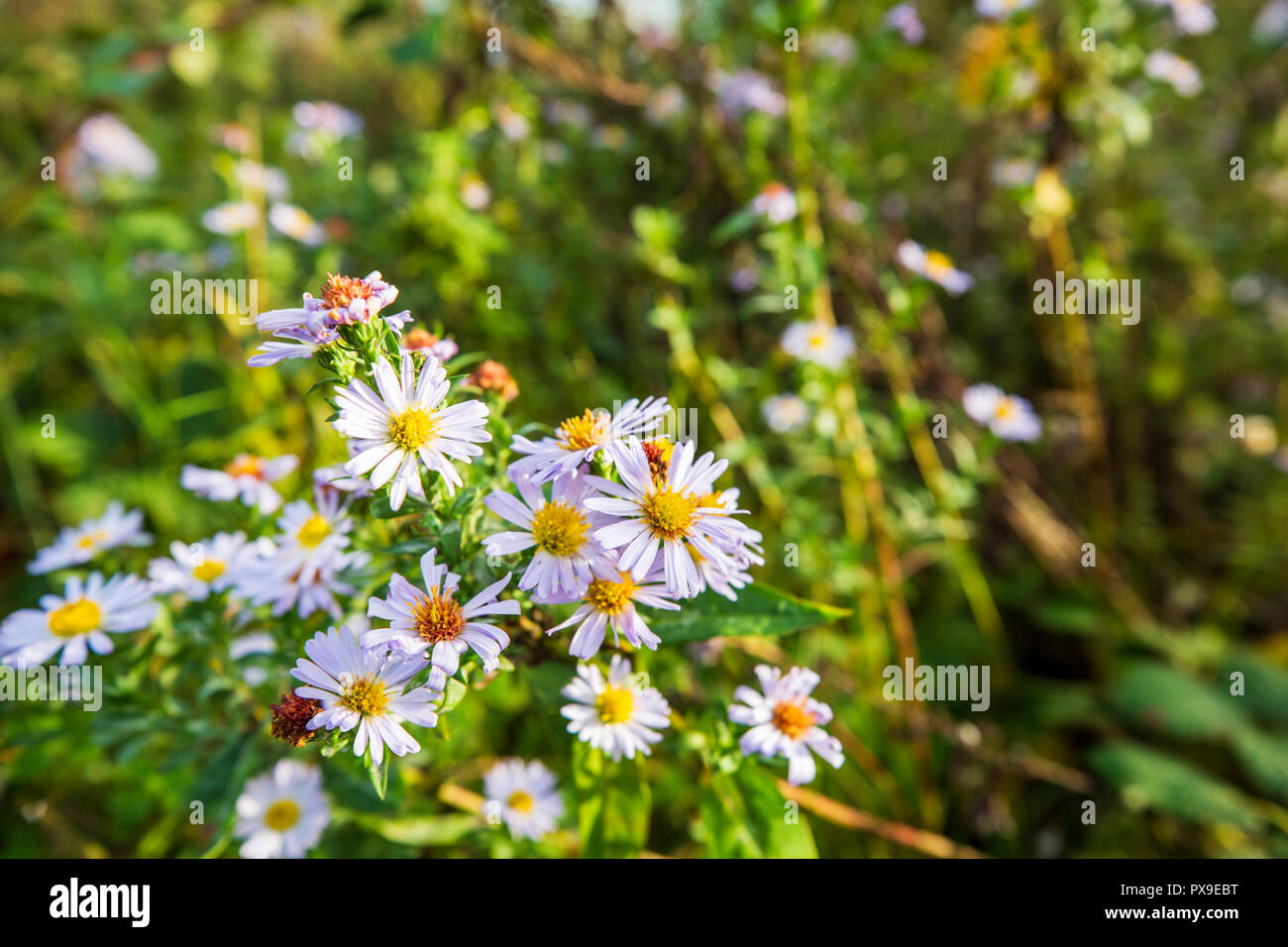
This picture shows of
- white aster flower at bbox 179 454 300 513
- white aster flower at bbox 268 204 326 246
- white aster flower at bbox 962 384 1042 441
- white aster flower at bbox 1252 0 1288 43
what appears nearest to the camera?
white aster flower at bbox 179 454 300 513

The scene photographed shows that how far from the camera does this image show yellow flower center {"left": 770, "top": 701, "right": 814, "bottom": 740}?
714 millimetres

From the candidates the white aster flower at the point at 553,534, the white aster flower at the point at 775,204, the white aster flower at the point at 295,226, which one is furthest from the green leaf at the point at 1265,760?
the white aster flower at the point at 295,226

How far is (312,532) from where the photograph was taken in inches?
30.5

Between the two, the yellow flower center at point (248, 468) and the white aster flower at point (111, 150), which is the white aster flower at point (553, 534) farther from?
the white aster flower at point (111, 150)

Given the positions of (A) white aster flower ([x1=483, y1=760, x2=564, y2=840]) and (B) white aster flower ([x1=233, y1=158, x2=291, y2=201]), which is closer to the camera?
(A) white aster flower ([x1=483, y1=760, x2=564, y2=840])

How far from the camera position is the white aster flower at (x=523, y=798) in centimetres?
96

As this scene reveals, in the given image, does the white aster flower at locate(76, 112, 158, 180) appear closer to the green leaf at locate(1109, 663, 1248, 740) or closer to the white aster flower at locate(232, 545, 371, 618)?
the white aster flower at locate(232, 545, 371, 618)

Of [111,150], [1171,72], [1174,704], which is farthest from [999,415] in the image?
[111,150]

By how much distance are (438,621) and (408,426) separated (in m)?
0.15

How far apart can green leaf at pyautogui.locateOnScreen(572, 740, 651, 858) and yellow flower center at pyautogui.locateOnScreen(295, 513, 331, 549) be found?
327 millimetres

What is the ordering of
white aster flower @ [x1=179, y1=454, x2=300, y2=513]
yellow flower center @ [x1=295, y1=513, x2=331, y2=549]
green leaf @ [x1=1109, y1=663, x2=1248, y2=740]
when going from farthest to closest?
green leaf @ [x1=1109, y1=663, x2=1248, y2=740] < white aster flower @ [x1=179, y1=454, x2=300, y2=513] < yellow flower center @ [x1=295, y1=513, x2=331, y2=549]

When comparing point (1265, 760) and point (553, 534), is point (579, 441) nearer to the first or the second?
point (553, 534)

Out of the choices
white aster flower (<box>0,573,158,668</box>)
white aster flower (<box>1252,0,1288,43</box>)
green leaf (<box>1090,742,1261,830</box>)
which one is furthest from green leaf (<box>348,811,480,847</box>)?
Answer: white aster flower (<box>1252,0,1288,43</box>)

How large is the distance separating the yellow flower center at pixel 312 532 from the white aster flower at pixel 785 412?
83 centimetres
